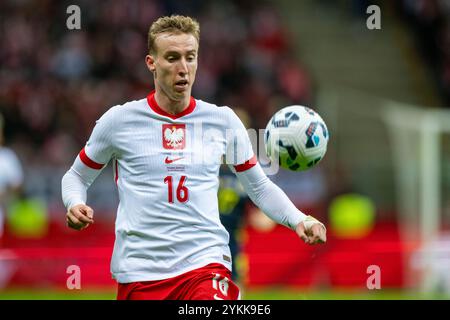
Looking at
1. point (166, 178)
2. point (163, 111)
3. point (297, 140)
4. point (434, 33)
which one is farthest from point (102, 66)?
point (166, 178)

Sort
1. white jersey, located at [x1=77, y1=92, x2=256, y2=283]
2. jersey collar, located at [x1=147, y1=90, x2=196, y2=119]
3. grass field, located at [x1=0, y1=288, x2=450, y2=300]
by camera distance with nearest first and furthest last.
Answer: white jersey, located at [x1=77, y1=92, x2=256, y2=283] < jersey collar, located at [x1=147, y1=90, x2=196, y2=119] < grass field, located at [x1=0, y1=288, x2=450, y2=300]

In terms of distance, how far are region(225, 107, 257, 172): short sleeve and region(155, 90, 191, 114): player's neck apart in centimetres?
26

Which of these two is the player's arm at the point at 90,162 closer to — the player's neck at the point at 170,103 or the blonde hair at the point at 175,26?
the player's neck at the point at 170,103

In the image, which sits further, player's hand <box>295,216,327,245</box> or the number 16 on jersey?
the number 16 on jersey

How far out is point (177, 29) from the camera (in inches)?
213

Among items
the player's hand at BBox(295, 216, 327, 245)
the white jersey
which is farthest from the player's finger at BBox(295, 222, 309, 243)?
the white jersey

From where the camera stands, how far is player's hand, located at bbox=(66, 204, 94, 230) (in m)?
5.11

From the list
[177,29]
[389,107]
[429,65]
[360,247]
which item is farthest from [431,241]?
[177,29]

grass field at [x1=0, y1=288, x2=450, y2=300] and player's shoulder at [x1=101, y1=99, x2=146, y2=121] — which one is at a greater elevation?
player's shoulder at [x1=101, y1=99, x2=146, y2=121]

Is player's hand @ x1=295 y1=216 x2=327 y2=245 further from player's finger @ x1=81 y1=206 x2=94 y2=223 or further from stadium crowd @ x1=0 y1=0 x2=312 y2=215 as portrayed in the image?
stadium crowd @ x1=0 y1=0 x2=312 y2=215

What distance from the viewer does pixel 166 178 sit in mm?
5293

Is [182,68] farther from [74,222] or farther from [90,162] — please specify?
[74,222]
